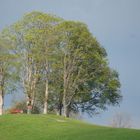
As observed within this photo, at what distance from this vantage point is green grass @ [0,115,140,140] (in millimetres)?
37556

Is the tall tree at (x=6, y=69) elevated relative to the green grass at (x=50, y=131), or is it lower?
elevated

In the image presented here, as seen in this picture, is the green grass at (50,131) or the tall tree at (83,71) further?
the tall tree at (83,71)

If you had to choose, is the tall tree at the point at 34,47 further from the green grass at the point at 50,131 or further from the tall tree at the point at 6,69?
the green grass at the point at 50,131

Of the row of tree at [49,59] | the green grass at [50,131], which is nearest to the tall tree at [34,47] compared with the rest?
the row of tree at [49,59]

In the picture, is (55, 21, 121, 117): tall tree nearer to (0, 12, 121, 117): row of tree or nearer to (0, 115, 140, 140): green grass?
(0, 12, 121, 117): row of tree

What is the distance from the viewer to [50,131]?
145 ft

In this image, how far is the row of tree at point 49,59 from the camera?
262 ft

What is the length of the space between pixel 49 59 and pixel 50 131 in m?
36.2

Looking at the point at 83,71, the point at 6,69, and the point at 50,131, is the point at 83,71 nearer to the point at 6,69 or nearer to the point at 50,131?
the point at 6,69

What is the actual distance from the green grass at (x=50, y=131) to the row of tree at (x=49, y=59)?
85.1ft

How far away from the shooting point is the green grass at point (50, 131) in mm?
37556

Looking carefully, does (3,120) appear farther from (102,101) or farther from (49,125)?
(102,101)

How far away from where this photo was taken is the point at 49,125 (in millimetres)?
47906

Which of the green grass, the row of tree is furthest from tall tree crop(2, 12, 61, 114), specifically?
the green grass
